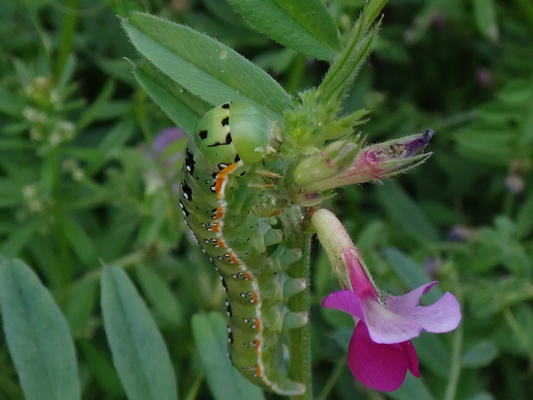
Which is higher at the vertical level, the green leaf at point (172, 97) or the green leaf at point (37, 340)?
the green leaf at point (172, 97)

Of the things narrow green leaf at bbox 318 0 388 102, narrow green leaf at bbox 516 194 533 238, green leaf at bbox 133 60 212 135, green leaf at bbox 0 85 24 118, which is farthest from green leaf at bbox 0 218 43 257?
narrow green leaf at bbox 516 194 533 238

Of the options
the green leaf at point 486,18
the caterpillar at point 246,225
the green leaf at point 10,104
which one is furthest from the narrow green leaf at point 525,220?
the green leaf at point 10,104

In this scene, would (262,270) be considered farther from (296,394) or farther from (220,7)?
(220,7)

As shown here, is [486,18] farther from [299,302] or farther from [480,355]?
[299,302]

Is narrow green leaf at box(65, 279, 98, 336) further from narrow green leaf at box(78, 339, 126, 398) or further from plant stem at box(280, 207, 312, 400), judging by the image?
plant stem at box(280, 207, 312, 400)

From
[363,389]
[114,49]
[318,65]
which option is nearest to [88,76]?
[114,49]

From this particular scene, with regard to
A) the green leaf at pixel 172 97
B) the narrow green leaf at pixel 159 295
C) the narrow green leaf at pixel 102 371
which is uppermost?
the green leaf at pixel 172 97

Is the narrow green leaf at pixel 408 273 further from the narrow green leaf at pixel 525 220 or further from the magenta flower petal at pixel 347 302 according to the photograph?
the narrow green leaf at pixel 525 220
